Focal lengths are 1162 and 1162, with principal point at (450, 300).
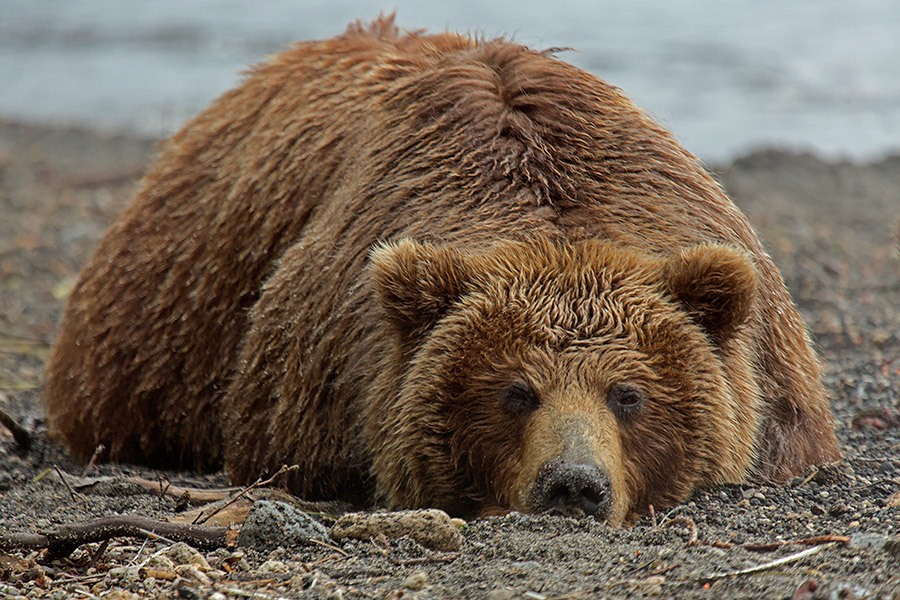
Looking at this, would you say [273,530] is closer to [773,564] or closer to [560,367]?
[560,367]

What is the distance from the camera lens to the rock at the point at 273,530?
4422 mm

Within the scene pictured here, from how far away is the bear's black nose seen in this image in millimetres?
4328

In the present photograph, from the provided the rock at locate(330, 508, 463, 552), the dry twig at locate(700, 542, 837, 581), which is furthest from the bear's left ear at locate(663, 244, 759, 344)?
the rock at locate(330, 508, 463, 552)

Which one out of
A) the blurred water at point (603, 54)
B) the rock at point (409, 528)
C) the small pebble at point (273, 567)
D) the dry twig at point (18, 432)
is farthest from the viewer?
the blurred water at point (603, 54)

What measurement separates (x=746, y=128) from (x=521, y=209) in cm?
1338

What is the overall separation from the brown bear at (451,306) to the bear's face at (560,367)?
1 centimetres

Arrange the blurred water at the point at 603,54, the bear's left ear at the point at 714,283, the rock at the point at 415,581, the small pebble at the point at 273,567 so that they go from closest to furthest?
1. the rock at the point at 415,581
2. the small pebble at the point at 273,567
3. the bear's left ear at the point at 714,283
4. the blurred water at the point at 603,54

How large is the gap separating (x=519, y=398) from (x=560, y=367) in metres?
0.21

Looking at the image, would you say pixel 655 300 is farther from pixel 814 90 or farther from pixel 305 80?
pixel 814 90

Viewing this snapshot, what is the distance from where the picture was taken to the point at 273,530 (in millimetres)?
4434

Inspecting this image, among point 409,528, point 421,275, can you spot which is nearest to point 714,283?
point 421,275

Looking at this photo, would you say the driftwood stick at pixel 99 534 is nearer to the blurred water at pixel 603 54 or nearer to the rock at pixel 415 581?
the rock at pixel 415 581

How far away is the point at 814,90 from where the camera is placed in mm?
19781

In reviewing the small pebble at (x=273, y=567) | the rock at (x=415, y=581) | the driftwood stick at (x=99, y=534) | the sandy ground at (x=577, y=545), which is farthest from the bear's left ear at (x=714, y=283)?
the driftwood stick at (x=99, y=534)
